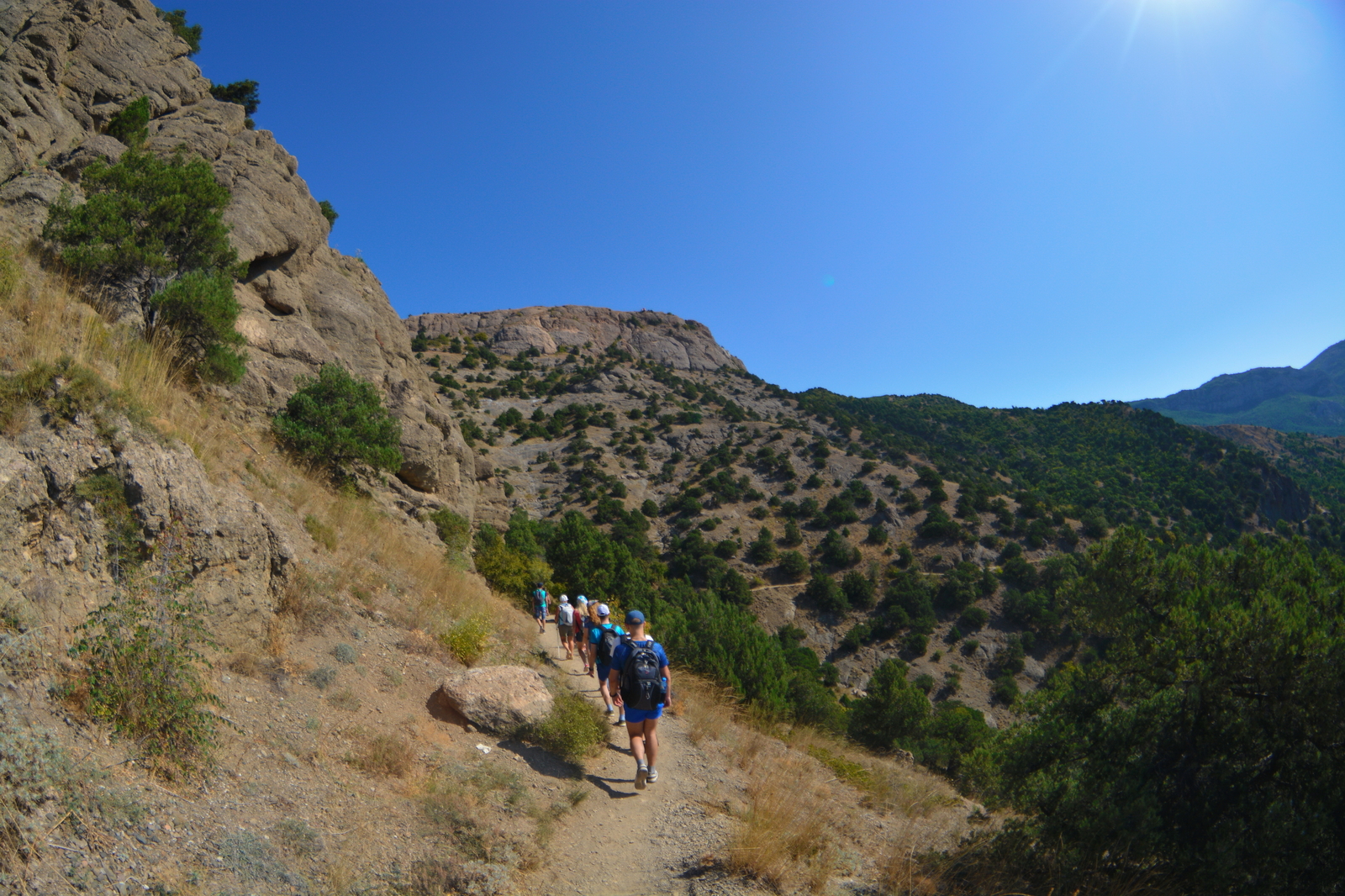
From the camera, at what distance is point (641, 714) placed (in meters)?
5.97

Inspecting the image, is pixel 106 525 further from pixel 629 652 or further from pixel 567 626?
pixel 567 626

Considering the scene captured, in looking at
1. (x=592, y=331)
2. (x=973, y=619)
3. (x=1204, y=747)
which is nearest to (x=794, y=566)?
(x=973, y=619)

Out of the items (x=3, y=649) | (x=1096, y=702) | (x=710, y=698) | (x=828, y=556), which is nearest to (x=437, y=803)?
(x=3, y=649)

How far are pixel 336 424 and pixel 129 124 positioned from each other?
978 cm

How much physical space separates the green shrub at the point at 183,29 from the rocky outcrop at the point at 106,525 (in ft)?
77.4

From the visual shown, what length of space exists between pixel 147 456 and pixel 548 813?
4.48 meters

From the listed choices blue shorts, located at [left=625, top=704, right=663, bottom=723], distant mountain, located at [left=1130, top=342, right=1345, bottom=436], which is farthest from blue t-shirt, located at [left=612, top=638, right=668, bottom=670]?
distant mountain, located at [left=1130, top=342, right=1345, bottom=436]

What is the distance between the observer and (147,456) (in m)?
5.07

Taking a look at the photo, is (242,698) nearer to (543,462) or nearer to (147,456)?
(147,456)

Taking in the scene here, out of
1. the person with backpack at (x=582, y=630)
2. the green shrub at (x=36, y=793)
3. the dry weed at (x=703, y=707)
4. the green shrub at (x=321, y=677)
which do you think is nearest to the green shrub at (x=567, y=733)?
the green shrub at (x=321, y=677)

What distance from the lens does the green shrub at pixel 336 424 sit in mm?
12672

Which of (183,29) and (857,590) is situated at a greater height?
(183,29)

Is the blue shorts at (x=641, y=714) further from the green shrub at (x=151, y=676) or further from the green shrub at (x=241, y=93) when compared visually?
the green shrub at (x=241, y=93)

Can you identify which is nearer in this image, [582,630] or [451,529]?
[582,630]
